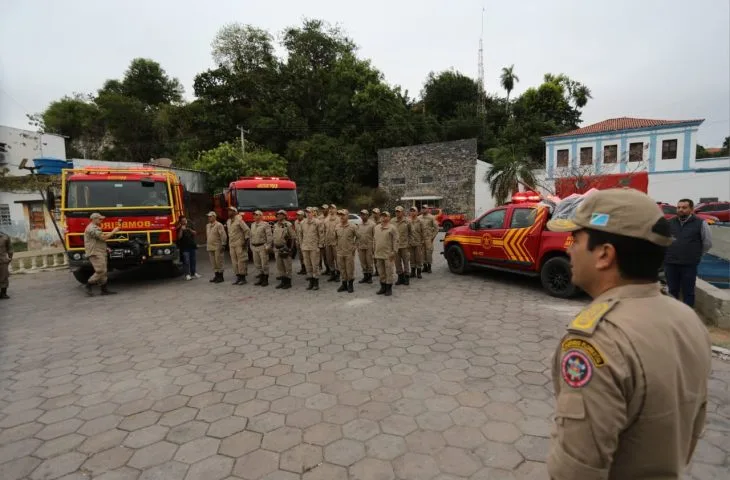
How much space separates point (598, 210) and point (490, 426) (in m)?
2.42

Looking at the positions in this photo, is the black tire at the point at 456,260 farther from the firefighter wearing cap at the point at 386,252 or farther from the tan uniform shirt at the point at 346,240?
the tan uniform shirt at the point at 346,240

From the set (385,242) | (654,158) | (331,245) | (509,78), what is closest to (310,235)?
(331,245)

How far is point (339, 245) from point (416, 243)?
1955 millimetres

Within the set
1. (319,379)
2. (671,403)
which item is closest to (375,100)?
(319,379)

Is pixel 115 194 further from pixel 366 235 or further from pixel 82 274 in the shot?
pixel 366 235

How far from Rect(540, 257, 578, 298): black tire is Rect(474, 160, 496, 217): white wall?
1954 centimetres

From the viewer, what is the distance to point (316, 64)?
3912 cm

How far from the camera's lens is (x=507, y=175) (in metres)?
24.4

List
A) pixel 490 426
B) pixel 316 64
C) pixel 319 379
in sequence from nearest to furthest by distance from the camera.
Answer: pixel 490 426, pixel 319 379, pixel 316 64

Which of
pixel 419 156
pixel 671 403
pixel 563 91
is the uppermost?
pixel 563 91

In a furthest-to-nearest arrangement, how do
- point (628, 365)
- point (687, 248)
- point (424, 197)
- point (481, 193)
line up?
1. point (424, 197)
2. point (481, 193)
3. point (687, 248)
4. point (628, 365)

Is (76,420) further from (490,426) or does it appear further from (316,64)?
(316,64)

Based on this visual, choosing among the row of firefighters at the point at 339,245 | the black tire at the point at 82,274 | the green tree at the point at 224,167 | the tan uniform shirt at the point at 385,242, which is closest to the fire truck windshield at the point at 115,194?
the row of firefighters at the point at 339,245

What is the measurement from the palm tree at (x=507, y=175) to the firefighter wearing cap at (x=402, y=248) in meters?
17.7
